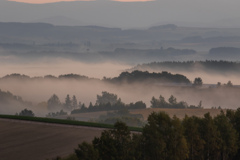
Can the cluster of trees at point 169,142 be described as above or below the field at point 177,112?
below

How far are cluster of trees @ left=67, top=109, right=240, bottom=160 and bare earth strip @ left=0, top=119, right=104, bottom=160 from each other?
9.50 m

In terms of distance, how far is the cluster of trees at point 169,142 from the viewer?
46625 mm

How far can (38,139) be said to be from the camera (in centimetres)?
6469

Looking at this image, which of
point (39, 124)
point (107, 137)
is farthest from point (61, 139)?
point (107, 137)

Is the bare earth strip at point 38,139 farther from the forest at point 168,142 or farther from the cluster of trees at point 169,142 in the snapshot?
the cluster of trees at point 169,142

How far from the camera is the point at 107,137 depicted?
47.5 meters

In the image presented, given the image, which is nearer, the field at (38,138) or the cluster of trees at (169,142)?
the cluster of trees at (169,142)

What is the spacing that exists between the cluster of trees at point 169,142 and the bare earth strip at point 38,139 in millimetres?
9502

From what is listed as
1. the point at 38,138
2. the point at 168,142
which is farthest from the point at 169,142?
the point at 38,138

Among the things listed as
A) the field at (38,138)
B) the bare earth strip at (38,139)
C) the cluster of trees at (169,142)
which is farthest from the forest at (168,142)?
the field at (38,138)

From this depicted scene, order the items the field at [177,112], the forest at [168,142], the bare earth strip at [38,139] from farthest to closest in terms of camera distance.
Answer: the field at [177,112], the bare earth strip at [38,139], the forest at [168,142]

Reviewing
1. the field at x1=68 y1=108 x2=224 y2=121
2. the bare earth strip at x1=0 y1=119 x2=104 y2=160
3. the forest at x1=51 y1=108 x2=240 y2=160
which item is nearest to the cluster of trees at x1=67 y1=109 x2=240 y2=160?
the forest at x1=51 y1=108 x2=240 y2=160

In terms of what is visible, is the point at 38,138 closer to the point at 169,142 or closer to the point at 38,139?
the point at 38,139

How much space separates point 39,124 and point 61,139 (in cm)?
1166
